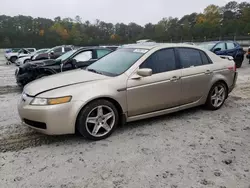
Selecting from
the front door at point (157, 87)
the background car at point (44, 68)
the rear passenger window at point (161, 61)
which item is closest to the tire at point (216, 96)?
the front door at point (157, 87)

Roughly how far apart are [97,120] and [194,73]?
7.05ft

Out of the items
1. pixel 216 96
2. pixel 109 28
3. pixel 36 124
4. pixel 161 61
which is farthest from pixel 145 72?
pixel 109 28

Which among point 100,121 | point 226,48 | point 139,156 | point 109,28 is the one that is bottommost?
point 139,156

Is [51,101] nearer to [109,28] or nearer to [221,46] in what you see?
[221,46]

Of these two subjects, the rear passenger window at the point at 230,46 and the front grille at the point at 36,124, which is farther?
the rear passenger window at the point at 230,46

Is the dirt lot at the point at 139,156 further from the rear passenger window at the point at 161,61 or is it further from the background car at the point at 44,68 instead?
the background car at the point at 44,68

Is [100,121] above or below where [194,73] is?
below

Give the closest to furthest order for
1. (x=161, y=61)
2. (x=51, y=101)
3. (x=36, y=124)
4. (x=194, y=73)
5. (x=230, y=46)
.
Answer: (x=51, y=101) → (x=36, y=124) → (x=161, y=61) → (x=194, y=73) → (x=230, y=46)

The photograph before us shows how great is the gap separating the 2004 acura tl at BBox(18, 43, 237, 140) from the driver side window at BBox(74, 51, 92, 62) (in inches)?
133

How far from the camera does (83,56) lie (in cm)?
789

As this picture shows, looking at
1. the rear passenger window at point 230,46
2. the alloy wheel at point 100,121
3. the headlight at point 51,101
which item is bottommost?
the alloy wheel at point 100,121

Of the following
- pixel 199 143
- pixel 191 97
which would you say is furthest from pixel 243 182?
pixel 191 97

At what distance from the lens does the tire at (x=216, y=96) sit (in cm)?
487

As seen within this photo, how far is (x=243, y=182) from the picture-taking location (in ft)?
8.30
